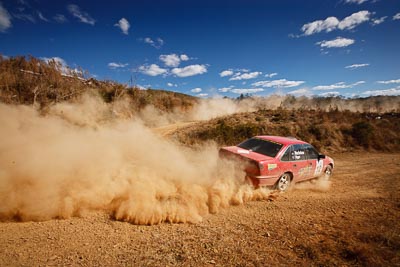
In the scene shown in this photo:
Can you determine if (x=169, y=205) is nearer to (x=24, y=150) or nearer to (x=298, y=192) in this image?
(x=24, y=150)

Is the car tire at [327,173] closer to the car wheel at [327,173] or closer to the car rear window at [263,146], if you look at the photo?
the car wheel at [327,173]

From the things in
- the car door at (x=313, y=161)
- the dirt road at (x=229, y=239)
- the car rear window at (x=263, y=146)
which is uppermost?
the car rear window at (x=263, y=146)

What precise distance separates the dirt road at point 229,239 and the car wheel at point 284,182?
0.95 metres

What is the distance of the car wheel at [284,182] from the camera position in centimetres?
Answer: 625

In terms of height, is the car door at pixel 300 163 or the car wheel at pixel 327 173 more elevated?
the car door at pixel 300 163

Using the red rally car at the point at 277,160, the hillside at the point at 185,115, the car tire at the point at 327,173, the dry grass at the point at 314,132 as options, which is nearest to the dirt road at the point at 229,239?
the red rally car at the point at 277,160

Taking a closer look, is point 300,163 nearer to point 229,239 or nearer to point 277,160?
point 277,160

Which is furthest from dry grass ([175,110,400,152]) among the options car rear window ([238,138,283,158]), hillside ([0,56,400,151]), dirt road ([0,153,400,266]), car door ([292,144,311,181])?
dirt road ([0,153,400,266])

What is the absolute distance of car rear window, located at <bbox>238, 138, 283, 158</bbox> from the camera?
637 cm

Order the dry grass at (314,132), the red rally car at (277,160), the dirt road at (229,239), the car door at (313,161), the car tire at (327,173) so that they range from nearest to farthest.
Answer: the dirt road at (229,239), the red rally car at (277,160), the car door at (313,161), the car tire at (327,173), the dry grass at (314,132)

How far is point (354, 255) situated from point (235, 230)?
1.83m

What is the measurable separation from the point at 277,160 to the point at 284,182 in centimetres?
80

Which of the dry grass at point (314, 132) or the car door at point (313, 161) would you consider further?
the dry grass at point (314, 132)

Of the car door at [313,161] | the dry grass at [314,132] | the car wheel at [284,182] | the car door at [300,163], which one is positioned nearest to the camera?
the car wheel at [284,182]
